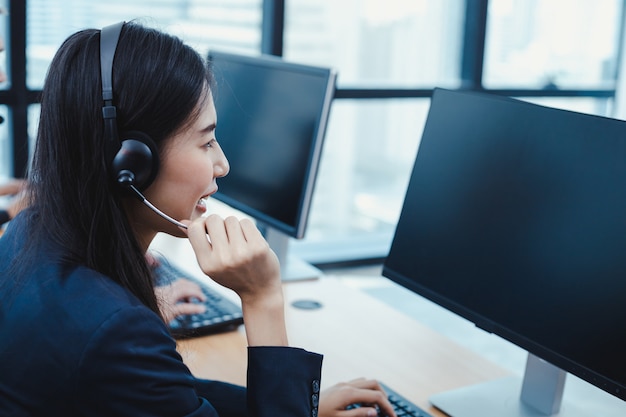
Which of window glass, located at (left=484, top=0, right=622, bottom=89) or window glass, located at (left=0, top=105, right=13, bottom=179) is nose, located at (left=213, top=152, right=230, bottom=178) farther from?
window glass, located at (left=484, top=0, right=622, bottom=89)

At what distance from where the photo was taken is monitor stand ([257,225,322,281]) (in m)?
1.79

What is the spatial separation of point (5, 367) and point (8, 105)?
68.8 inches

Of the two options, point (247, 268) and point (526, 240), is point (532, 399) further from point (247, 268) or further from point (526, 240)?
A: point (247, 268)

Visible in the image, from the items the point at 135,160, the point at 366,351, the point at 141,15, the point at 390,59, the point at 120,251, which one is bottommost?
the point at 366,351

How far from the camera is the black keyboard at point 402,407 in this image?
1171 mm

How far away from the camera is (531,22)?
3.53m

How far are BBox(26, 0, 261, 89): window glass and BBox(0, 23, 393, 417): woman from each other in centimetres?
134

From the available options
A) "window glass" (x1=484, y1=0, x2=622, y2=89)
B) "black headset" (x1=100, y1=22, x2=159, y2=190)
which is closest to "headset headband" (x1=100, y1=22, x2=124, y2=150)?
"black headset" (x1=100, y1=22, x2=159, y2=190)

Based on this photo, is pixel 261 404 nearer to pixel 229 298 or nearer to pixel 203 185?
pixel 203 185

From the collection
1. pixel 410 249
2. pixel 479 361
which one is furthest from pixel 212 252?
pixel 479 361

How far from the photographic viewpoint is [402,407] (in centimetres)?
119

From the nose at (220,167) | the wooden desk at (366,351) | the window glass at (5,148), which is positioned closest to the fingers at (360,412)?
the wooden desk at (366,351)

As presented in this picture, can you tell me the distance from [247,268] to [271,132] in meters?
0.69

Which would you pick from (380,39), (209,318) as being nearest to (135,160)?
(209,318)
